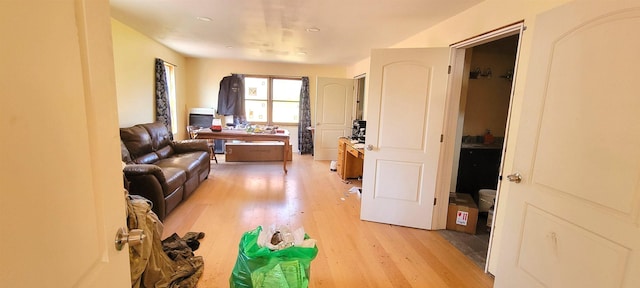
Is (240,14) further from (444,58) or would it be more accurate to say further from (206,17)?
(444,58)

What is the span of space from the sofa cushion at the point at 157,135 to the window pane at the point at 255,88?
2743 millimetres

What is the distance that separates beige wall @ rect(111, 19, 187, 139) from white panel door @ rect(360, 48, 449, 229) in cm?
319

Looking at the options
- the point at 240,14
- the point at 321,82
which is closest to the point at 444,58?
the point at 240,14

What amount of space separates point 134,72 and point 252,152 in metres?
2.54

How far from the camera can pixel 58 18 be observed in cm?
53

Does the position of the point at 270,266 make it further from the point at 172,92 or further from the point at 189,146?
the point at 172,92

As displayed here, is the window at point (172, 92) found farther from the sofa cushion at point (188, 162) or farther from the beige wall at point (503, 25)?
the beige wall at point (503, 25)

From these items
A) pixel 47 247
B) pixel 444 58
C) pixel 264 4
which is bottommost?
pixel 47 247

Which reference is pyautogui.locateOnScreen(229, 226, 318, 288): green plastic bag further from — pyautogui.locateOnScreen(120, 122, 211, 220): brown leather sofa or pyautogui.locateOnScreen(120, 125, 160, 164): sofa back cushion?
pyautogui.locateOnScreen(120, 125, 160, 164): sofa back cushion

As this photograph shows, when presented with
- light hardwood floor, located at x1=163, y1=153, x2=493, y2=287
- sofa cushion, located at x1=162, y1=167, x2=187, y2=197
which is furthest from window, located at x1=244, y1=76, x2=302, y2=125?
sofa cushion, located at x1=162, y1=167, x2=187, y2=197

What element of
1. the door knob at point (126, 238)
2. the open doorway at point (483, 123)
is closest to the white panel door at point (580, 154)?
the open doorway at point (483, 123)

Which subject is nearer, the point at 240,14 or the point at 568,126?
the point at 568,126

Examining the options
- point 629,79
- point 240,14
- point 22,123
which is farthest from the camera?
point 240,14

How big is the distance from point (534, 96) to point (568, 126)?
0.29 m
